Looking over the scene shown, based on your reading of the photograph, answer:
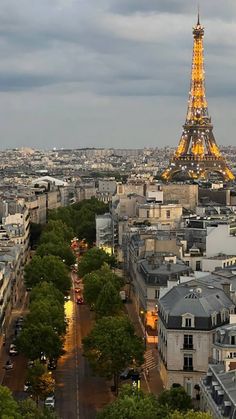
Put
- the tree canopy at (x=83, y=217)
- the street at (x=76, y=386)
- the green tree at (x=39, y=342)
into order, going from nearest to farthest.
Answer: the street at (x=76, y=386) → the green tree at (x=39, y=342) → the tree canopy at (x=83, y=217)

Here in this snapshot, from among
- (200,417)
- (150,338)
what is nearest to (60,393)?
(150,338)

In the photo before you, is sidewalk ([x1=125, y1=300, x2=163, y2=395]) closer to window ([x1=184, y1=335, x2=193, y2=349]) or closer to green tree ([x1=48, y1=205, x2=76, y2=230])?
window ([x1=184, y1=335, x2=193, y2=349])

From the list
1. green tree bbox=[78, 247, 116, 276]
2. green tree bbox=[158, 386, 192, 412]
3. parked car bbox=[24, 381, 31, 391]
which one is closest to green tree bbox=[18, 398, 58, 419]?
green tree bbox=[158, 386, 192, 412]

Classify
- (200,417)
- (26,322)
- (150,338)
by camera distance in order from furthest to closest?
(150,338), (26,322), (200,417)

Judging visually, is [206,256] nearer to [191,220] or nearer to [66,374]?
[191,220]

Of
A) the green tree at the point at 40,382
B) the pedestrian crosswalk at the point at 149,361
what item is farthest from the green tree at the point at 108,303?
the green tree at the point at 40,382

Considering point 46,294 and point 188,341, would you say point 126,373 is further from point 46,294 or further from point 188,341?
point 46,294

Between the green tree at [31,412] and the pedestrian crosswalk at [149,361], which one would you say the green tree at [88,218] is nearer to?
the pedestrian crosswalk at [149,361]
